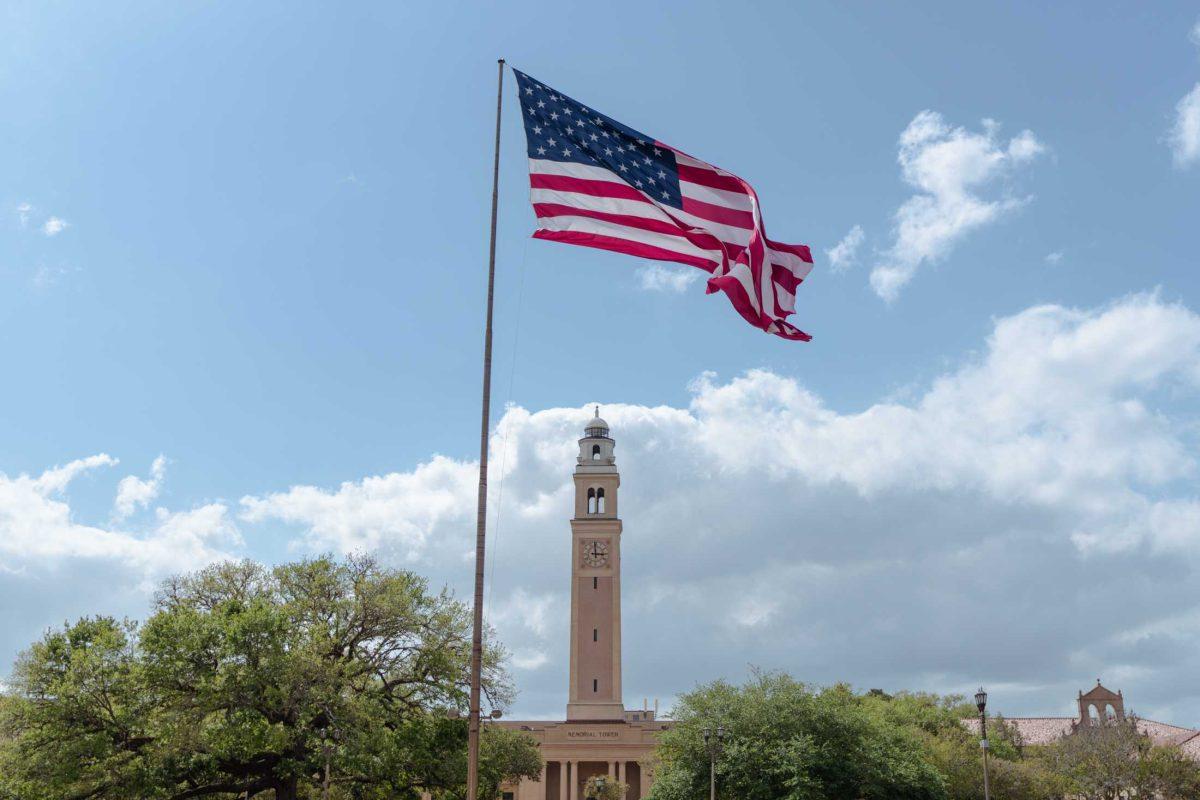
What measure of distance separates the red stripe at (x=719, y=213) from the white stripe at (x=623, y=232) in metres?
0.63

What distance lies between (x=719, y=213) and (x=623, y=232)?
1810 millimetres

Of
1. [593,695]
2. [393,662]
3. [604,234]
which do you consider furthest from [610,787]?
[604,234]

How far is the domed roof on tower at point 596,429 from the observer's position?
8744cm

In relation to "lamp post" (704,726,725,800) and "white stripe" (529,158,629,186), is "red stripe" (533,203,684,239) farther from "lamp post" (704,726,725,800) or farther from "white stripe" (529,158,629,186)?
"lamp post" (704,726,725,800)

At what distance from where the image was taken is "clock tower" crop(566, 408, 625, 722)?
77.9 meters

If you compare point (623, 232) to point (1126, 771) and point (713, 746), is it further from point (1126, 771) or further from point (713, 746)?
point (1126, 771)

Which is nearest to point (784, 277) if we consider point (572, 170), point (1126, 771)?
point (572, 170)

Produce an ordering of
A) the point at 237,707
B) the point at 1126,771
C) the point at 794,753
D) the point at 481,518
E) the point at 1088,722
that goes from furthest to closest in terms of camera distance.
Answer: the point at 1088,722
the point at 1126,771
the point at 794,753
the point at 237,707
the point at 481,518

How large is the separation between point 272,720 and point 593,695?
43.4 m

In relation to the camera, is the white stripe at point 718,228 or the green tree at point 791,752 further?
the green tree at point 791,752

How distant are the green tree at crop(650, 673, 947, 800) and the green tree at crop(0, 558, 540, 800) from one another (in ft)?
46.3

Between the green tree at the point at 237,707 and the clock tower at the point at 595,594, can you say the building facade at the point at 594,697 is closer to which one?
the clock tower at the point at 595,594

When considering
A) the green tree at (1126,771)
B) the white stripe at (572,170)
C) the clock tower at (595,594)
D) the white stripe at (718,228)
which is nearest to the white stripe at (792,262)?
the white stripe at (718,228)

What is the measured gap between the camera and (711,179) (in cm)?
1912
